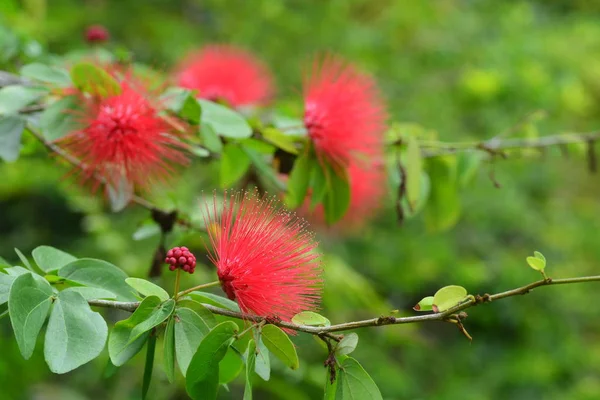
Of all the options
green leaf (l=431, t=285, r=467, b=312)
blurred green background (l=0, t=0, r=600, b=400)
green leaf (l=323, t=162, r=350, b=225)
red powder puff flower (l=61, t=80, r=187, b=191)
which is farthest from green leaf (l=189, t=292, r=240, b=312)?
blurred green background (l=0, t=0, r=600, b=400)

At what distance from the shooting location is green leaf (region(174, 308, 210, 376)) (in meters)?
0.81

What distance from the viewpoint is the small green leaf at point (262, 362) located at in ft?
2.62

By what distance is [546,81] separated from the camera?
9.87ft

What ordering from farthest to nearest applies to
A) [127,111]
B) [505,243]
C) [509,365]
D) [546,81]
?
[505,243], [509,365], [546,81], [127,111]

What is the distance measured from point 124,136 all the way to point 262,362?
0.47 m

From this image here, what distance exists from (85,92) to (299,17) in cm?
222

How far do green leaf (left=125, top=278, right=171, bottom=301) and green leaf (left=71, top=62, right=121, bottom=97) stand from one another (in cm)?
43

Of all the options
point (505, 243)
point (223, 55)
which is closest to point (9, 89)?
point (223, 55)

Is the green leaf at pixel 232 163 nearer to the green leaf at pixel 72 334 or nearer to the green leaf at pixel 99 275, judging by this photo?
the green leaf at pixel 99 275

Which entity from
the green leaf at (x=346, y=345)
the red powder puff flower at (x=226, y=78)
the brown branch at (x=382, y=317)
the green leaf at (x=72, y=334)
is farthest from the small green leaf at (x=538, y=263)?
the red powder puff flower at (x=226, y=78)

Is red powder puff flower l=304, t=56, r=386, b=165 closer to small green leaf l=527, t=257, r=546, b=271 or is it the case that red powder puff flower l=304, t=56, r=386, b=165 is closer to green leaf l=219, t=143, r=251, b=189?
green leaf l=219, t=143, r=251, b=189

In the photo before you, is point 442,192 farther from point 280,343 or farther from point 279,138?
point 280,343

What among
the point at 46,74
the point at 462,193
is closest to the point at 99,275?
the point at 46,74

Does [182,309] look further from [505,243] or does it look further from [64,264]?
[505,243]
